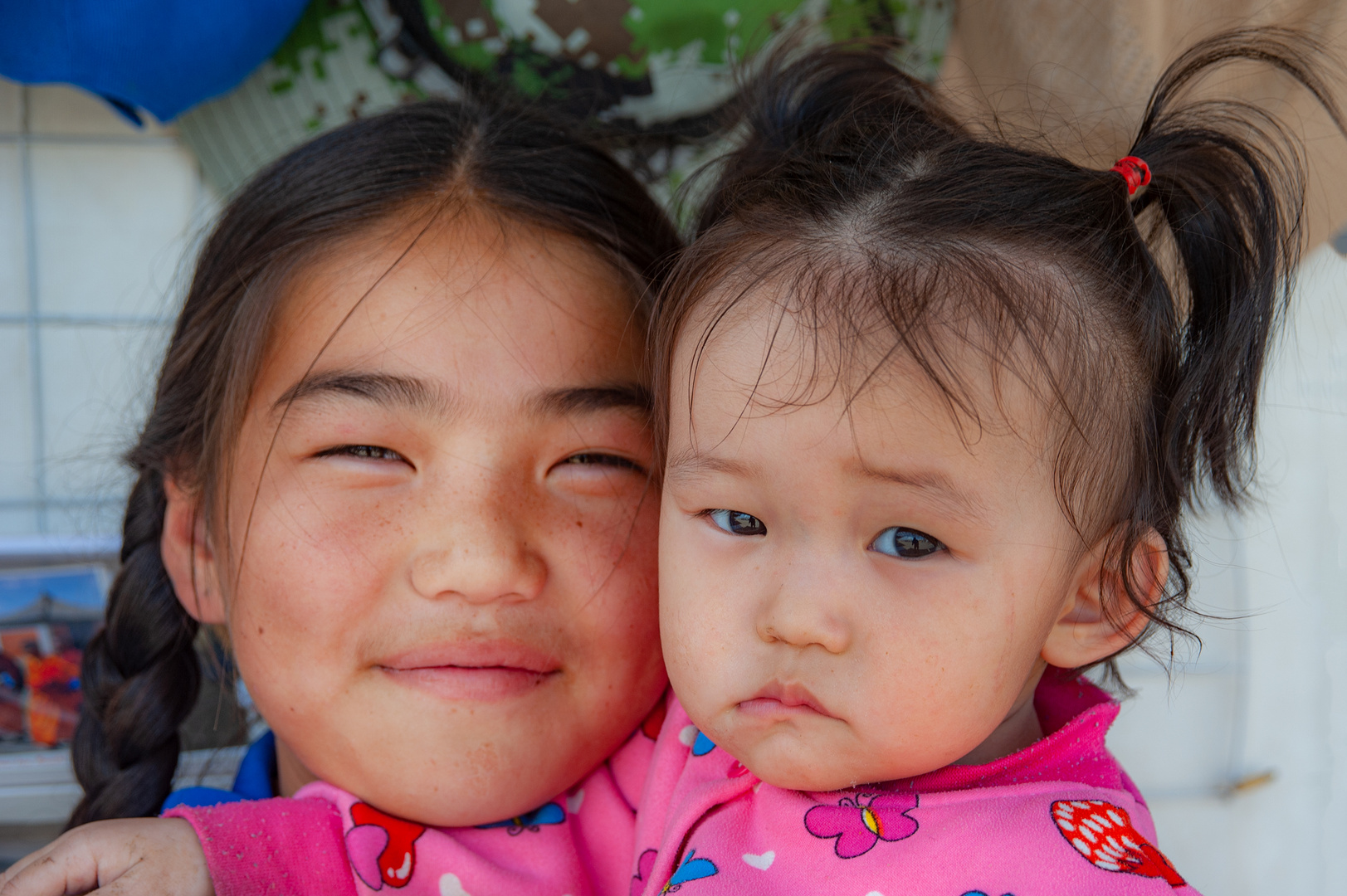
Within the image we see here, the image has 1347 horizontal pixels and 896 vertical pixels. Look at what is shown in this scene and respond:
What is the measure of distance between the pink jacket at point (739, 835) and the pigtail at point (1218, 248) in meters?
0.26

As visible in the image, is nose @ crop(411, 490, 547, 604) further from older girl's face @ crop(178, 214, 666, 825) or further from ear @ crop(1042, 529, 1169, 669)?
ear @ crop(1042, 529, 1169, 669)

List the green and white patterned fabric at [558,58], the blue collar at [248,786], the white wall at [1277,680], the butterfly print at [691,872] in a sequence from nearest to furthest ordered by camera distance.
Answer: the butterfly print at [691,872] → the blue collar at [248,786] → the white wall at [1277,680] → the green and white patterned fabric at [558,58]

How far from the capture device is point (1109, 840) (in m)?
0.81

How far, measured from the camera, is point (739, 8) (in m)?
1.45

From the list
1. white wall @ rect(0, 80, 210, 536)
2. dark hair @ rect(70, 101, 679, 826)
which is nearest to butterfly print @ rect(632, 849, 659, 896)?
dark hair @ rect(70, 101, 679, 826)

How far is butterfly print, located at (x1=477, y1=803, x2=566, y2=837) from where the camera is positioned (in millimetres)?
1061

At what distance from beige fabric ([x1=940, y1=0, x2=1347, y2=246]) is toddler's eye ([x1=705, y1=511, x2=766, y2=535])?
49 centimetres

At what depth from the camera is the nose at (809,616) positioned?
753mm

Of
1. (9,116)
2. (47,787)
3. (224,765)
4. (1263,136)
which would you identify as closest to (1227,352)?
(1263,136)

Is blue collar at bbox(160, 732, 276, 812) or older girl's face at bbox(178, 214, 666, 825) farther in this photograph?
blue collar at bbox(160, 732, 276, 812)

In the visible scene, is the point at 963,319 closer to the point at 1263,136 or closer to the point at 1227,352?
the point at 1227,352

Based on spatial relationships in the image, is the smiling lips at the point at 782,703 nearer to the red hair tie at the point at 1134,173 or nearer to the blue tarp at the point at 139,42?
the red hair tie at the point at 1134,173

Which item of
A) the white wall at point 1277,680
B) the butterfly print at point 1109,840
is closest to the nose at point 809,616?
the butterfly print at point 1109,840

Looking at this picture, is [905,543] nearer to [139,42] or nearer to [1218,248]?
[1218,248]
